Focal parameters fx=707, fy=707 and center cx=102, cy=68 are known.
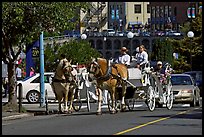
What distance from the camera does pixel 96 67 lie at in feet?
77.5

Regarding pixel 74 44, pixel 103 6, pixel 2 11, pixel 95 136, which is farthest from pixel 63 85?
pixel 103 6

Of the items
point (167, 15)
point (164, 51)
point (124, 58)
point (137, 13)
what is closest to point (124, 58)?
point (124, 58)

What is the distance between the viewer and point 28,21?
78.6 ft

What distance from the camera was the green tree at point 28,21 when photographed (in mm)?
23203

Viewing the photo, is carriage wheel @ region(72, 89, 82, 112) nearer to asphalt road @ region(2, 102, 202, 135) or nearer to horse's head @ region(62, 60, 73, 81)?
horse's head @ region(62, 60, 73, 81)

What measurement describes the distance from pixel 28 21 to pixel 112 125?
21.9ft

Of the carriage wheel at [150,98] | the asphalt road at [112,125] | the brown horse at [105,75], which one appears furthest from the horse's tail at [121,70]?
the asphalt road at [112,125]

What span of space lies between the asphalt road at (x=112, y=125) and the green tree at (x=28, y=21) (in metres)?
3.01

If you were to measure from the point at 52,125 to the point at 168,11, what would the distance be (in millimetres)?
112314

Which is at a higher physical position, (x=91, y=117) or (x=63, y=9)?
(x=63, y=9)

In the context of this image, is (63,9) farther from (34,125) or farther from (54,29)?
(34,125)

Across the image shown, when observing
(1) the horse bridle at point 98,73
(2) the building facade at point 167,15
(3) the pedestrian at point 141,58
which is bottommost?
(1) the horse bridle at point 98,73

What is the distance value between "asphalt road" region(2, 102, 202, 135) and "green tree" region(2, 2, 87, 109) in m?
3.01

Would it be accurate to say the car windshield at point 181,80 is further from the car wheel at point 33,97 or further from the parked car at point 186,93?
the car wheel at point 33,97
